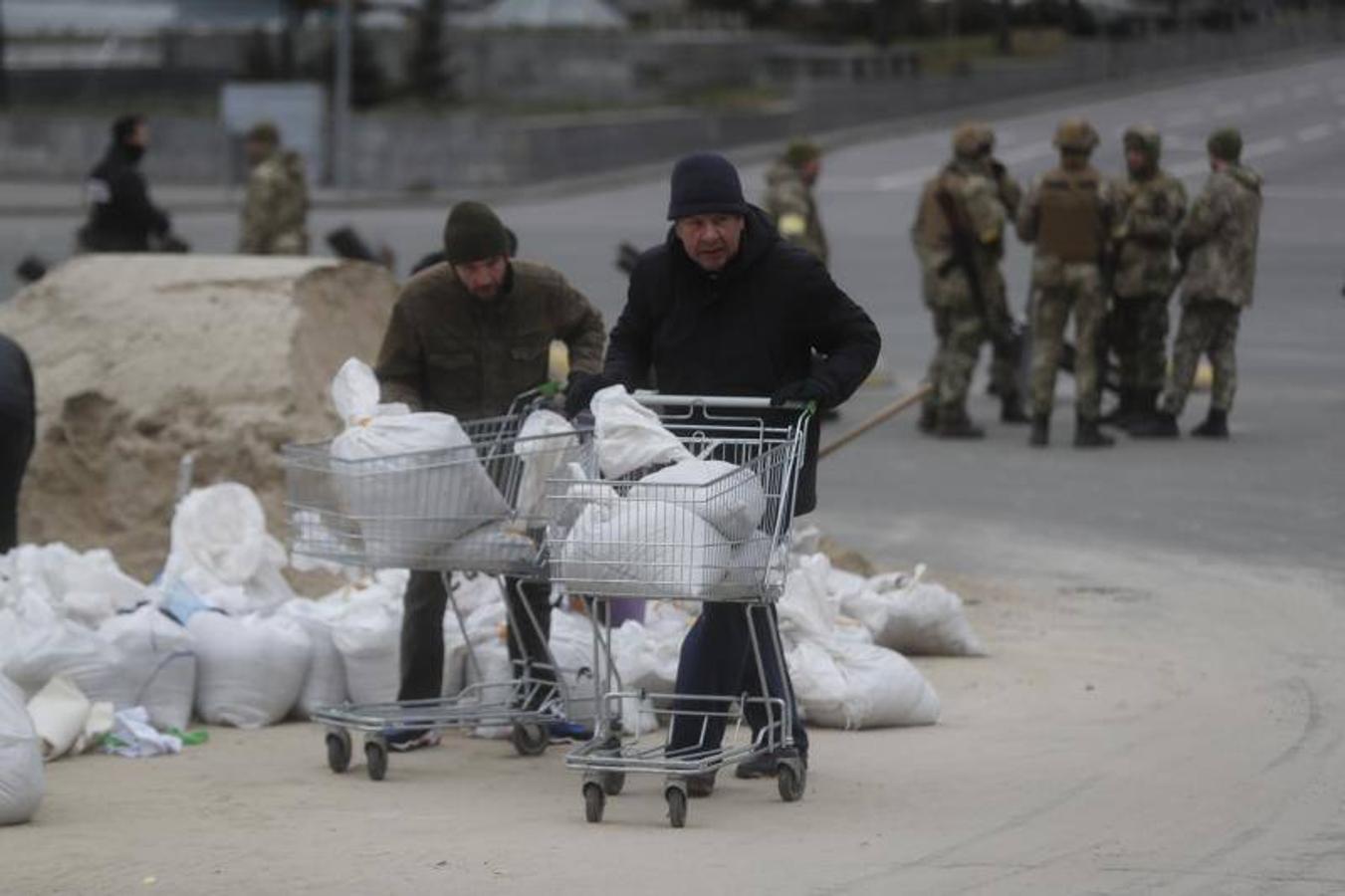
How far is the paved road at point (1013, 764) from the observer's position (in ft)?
23.1

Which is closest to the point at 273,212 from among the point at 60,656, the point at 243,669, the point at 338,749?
the point at 243,669

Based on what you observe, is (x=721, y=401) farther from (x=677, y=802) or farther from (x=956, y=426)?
(x=956, y=426)

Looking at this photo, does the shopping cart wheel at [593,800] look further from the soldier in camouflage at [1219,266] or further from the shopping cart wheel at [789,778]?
the soldier in camouflage at [1219,266]

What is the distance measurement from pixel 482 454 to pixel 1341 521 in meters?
6.61

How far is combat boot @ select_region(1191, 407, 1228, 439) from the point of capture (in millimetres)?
16953

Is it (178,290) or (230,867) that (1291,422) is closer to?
(178,290)

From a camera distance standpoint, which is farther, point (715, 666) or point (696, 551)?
point (715, 666)

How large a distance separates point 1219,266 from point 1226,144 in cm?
77

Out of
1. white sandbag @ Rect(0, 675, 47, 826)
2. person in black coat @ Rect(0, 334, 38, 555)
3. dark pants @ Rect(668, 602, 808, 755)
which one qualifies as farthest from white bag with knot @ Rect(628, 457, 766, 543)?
person in black coat @ Rect(0, 334, 38, 555)

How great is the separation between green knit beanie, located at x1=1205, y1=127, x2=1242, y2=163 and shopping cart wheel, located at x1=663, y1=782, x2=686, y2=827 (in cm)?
1005

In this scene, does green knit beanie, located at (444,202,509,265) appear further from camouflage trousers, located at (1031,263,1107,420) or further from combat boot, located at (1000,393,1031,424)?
combat boot, located at (1000,393,1031,424)

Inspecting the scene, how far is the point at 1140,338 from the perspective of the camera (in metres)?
17.2

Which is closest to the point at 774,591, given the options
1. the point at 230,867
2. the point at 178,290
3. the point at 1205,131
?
the point at 230,867

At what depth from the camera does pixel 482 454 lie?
8.71 metres
